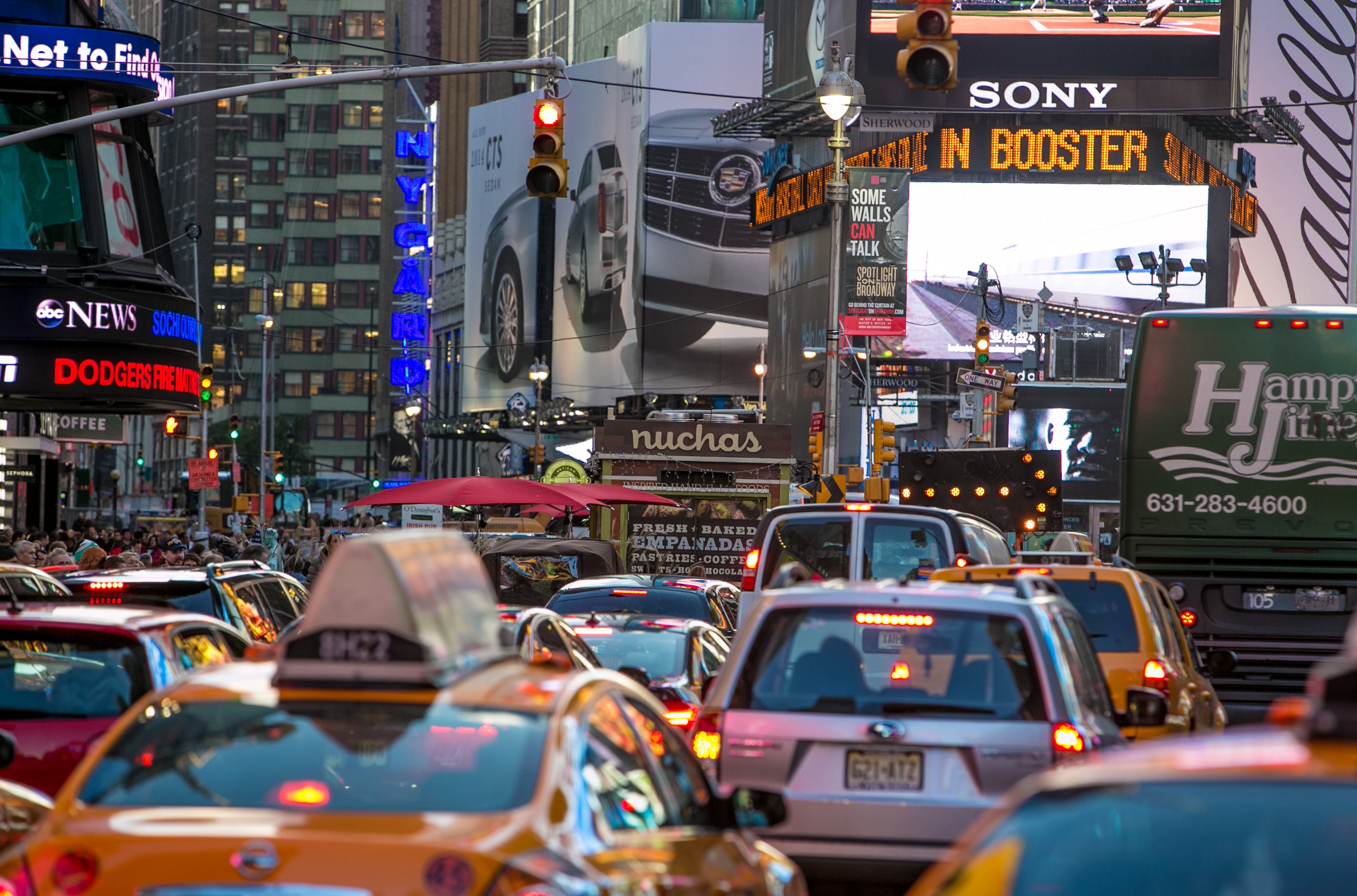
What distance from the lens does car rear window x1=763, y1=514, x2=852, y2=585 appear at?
51.3 feet

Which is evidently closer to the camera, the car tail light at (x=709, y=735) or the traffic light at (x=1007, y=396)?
the car tail light at (x=709, y=735)

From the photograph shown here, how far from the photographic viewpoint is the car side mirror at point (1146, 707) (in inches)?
382

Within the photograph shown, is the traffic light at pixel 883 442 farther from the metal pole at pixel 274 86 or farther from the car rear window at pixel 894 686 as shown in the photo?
the car rear window at pixel 894 686

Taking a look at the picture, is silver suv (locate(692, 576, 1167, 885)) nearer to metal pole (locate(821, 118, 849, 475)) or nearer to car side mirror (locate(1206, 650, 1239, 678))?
car side mirror (locate(1206, 650, 1239, 678))

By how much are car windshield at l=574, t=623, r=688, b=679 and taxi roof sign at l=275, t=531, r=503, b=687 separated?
26.0 ft

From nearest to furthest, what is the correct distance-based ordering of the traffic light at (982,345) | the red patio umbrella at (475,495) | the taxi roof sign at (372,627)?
1. the taxi roof sign at (372,627)
2. the red patio umbrella at (475,495)
3. the traffic light at (982,345)

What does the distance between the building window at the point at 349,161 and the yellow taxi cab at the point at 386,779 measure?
161 metres

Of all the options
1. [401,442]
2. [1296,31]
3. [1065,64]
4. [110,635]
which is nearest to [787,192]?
[1065,64]

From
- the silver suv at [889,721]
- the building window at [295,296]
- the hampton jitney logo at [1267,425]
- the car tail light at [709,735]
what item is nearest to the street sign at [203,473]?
the hampton jitney logo at [1267,425]

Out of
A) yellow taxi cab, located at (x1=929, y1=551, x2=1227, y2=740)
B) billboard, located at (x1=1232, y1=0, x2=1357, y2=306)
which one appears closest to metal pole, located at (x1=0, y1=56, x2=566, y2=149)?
yellow taxi cab, located at (x1=929, y1=551, x2=1227, y2=740)

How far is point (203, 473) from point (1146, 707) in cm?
3694

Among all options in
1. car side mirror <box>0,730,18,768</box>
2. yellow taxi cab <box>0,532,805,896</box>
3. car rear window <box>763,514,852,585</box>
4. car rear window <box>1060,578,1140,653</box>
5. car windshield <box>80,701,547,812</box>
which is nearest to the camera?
yellow taxi cab <box>0,532,805,896</box>

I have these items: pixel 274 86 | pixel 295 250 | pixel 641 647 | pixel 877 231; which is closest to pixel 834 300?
pixel 274 86

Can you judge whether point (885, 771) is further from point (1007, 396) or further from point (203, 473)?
point (203, 473)
